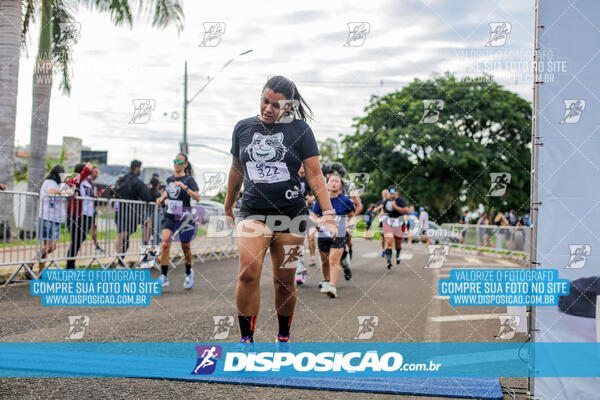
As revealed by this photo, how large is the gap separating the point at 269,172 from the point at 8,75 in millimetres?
8586

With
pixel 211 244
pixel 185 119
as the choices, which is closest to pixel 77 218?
pixel 211 244

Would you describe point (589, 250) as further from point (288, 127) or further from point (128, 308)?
point (128, 308)

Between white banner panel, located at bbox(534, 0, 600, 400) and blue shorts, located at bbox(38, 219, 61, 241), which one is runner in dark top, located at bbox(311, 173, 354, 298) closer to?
blue shorts, located at bbox(38, 219, 61, 241)

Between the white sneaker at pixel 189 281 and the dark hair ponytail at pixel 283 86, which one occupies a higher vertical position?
the dark hair ponytail at pixel 283 86

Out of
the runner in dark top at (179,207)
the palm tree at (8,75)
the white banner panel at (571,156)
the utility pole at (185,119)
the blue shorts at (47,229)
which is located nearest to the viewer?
the white banner panel at (571,156)

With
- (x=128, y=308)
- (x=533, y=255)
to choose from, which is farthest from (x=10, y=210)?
(x=533, y=255)

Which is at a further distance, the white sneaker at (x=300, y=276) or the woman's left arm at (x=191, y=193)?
the white sneaker at (x=300, y=276)

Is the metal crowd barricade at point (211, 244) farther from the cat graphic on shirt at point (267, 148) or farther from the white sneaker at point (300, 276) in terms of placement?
the cat graphic on shirt at point (267, 148)

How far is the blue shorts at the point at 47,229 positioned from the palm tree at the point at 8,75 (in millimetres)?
2345

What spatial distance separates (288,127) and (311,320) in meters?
2.90

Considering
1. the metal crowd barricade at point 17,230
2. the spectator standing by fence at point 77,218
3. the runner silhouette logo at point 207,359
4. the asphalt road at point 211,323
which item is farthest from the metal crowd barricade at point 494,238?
the runner silhouette logo at point 207,359

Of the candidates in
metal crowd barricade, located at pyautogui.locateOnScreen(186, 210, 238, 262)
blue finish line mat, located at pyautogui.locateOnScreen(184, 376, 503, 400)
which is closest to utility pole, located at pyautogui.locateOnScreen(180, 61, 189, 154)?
metal crowd barricade, located at pyautogui.locateOnScreen(186, 210, 238, 262)

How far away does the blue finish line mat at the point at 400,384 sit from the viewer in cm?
357

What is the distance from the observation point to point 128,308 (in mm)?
6953
